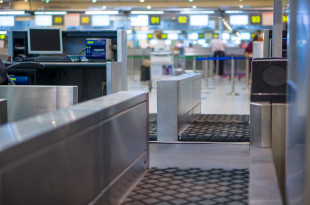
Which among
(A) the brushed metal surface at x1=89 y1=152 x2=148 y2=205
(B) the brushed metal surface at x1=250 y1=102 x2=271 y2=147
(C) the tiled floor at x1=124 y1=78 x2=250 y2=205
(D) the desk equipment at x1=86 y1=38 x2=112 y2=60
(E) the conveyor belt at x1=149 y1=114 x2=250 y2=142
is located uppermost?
(D) the desk equipment at x1=86 y1=38 x2=112 y2=60

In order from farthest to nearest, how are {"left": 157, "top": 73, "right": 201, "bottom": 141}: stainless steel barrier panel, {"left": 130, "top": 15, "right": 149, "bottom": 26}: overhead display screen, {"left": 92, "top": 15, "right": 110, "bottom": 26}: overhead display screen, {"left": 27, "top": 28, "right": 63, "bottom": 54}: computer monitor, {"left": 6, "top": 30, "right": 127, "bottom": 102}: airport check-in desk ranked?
{"left": 130, "top": 15, "right": 149, "bottom": 26}: overhead display screen
{"left": 92, "top": 15, "right": 110, "bottom": 26}: overhead display screen
{"left": 27, "top": 28, "right": 63, "bottom": 54}: computer monitor
{"left": 6, "top": 30, "right": 127, "bottom": 102}: airport check-in desk
{"left": 157, "top": 73, "right": 201, "bottom": 141}: stainless steel barrier panel

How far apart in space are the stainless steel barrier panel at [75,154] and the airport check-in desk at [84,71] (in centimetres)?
362

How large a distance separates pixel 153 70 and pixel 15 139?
13041 mm

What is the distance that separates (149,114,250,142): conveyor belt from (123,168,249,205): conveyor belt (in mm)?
1593

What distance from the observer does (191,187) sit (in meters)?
4.21

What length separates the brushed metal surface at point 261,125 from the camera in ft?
16.9

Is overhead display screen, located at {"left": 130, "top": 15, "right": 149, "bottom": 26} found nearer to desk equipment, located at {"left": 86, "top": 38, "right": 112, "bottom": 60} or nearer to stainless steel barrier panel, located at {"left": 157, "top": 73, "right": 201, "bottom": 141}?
desk equipment, located at {"left": 86, "top": 38, "right": 112, "bottom": 60}

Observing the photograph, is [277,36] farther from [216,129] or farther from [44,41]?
[44,41]

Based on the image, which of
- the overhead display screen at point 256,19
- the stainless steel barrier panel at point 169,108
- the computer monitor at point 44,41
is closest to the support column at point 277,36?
the stainless steel barrier panel at point 169,108

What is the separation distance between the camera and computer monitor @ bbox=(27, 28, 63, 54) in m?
8.35

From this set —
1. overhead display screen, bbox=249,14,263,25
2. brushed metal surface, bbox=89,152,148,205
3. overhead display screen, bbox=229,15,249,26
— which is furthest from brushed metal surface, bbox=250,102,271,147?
overhead display screen, bbox=249,14,263,25

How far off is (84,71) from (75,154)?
6187 millimetres

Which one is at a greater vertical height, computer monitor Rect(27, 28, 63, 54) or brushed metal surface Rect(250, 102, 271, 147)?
computer monitor Rect(27, 28, 63, 54)

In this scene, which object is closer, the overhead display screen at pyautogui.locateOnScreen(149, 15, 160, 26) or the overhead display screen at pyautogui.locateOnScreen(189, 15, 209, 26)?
the overhead display screen at pyautogui.locateOnScreen(189, 15, 209, 26)
